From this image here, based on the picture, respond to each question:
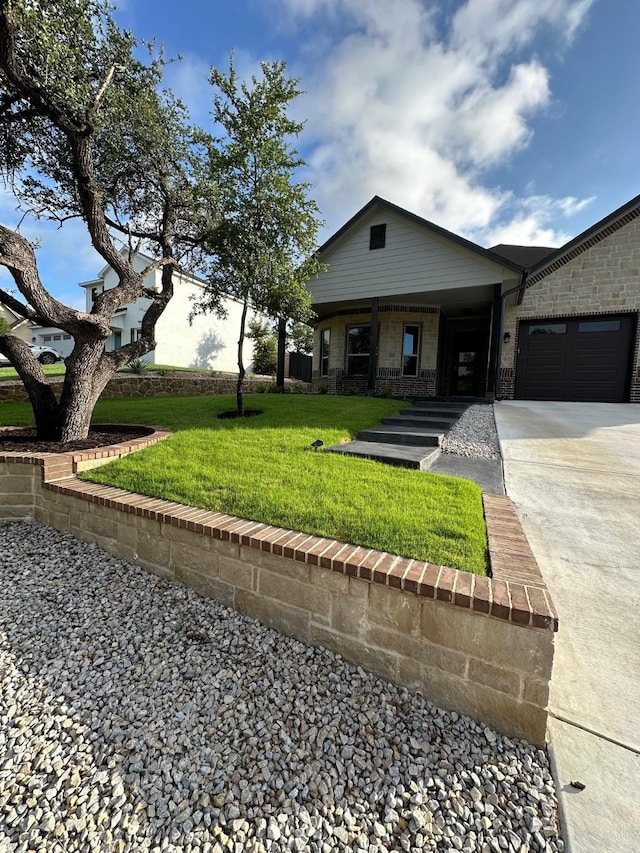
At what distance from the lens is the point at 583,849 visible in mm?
1268

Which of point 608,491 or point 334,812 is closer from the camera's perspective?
point 334,812

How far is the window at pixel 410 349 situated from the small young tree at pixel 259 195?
5.92 m

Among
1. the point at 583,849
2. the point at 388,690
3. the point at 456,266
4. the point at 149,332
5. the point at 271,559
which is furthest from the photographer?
the point at 456,266

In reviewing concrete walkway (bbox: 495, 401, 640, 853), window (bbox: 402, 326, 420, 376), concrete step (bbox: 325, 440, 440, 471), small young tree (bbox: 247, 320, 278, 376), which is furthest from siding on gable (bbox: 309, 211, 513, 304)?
small young tree (bbox: 247, 320, 278, 376)

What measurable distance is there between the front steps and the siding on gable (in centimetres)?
407

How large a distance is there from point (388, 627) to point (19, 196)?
27.5 ft

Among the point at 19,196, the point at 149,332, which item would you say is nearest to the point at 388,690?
the point at 149,332

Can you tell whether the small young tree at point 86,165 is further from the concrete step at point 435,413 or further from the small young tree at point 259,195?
the concrete step at point 435,413

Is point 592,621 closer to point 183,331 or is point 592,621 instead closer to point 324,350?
point 324,350

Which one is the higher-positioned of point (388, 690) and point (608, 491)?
point (608, 491)

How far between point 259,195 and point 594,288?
10225 mm

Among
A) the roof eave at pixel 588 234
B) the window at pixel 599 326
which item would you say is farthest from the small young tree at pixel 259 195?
the window at pixel 599 326

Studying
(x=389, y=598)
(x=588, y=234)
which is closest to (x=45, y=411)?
(x=389, y=598)

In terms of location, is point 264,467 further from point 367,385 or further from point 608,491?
point 367,385
